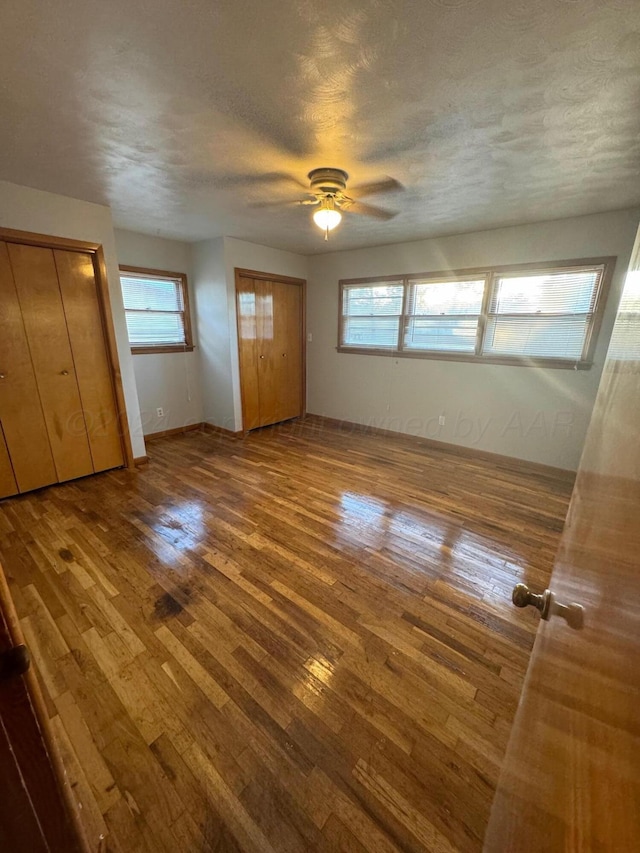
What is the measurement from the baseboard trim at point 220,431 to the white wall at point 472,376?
4.75 ft

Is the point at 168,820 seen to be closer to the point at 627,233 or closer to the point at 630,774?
the point at 630,774

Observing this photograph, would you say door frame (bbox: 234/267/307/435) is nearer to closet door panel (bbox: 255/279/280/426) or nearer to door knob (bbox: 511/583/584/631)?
closet door panel (bbox: 255/279/280/426)

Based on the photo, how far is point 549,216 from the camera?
9.62 ft

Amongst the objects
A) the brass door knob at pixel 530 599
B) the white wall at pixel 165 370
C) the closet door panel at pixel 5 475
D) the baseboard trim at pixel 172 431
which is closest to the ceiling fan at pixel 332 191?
the white wall at pixel 165 370

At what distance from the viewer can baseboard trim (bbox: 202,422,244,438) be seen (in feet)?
14.4

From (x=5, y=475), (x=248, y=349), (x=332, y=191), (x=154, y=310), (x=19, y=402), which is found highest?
(x=332, y=191)

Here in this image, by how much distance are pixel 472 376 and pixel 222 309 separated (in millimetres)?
2979

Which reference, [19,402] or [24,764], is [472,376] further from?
[19,402]

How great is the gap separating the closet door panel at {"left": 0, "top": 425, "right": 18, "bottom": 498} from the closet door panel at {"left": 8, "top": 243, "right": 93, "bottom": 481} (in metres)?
0.06

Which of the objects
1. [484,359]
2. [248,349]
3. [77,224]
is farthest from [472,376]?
[77,224]

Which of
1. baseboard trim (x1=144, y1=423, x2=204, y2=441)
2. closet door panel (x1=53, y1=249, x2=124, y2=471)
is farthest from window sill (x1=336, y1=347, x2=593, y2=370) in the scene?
closet door panel (x1=53, y1=249, x2=124, y2=471)

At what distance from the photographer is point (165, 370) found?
4191 millimetres

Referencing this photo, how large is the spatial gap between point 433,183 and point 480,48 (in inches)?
45.0

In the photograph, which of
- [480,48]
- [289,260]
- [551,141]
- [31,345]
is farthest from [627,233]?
[31,345]
